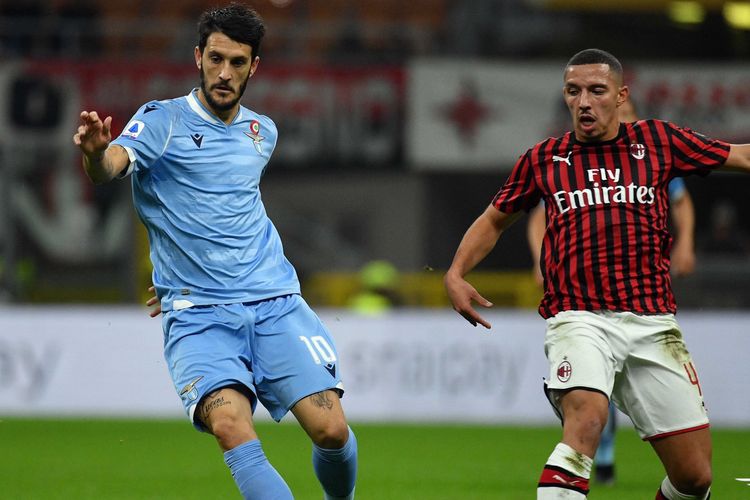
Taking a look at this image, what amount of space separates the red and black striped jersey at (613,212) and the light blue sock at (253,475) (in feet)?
4.40

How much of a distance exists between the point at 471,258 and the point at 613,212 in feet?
2.12

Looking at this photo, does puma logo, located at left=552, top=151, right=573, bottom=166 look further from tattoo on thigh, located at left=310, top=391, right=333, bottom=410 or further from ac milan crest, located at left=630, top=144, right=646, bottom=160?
tattoo on thigh, located at left=310, top=391, right=333, bottom=410

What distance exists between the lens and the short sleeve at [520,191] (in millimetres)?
5676

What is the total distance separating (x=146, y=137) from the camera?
539 cm

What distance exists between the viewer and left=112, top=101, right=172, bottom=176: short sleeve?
5.33 metres

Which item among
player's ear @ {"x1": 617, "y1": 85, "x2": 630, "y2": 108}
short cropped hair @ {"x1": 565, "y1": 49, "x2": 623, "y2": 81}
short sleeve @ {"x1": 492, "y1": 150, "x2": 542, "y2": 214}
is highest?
short cropped hair @ {"x1": 565, "y1": 49, "x2": 623, "y2": 81}

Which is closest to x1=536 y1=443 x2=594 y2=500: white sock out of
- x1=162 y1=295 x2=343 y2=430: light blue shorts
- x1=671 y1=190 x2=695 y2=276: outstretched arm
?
x1=162 y1=295 x2=343 y2=430: light blue shorts

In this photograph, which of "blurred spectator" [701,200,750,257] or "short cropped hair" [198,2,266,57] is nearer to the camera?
"short cropped hair" [198,2,266,57]

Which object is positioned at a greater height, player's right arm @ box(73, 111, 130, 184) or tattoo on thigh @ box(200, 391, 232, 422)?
player's right arm @ box(73, 111, 130, 184)

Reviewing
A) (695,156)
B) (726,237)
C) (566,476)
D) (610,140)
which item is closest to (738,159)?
(695,156)

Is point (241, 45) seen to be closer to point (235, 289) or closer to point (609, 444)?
point (235, 289)

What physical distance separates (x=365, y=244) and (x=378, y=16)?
11.7ft

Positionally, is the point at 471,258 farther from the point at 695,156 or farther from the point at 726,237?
the point at 726,237

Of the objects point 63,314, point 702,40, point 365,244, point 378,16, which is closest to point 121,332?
point 63,314
